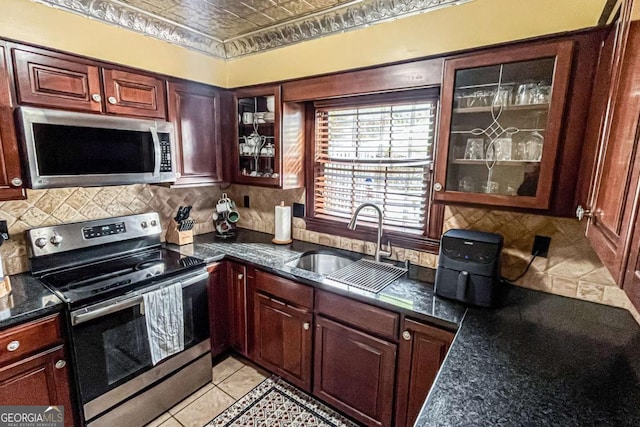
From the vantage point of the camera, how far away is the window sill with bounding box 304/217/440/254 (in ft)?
6.43

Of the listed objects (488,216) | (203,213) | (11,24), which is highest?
(11,24)

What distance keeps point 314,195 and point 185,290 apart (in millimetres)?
1142

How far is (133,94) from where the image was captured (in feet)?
6.28

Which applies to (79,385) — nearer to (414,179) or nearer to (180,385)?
(180,385)

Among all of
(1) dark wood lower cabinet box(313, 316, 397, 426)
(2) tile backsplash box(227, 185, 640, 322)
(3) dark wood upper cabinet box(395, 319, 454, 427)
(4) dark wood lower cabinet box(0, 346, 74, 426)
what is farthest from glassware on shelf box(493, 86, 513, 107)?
(4) dark wood lower cabinet box(0, 346, 74, 426)

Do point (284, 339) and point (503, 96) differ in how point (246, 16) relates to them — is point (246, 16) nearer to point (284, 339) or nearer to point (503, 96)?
point (503, 96)

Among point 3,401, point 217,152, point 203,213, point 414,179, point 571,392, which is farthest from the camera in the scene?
point 203,213

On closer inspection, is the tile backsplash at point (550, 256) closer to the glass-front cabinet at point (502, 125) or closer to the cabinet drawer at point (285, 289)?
the glass-front cabinet at point (502, 125)

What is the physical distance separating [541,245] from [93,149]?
8.03 ft

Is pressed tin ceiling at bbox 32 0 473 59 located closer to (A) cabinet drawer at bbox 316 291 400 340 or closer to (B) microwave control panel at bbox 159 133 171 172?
(B) microwave control panel at bbox 159 133 171 172

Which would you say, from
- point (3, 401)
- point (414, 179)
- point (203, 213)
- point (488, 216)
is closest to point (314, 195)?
point (414, 179)

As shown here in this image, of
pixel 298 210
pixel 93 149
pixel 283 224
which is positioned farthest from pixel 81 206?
pixel 298 210

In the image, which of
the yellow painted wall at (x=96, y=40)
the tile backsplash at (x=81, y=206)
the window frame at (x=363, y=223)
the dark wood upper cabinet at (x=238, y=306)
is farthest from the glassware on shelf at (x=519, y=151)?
the tile backsplash at (x=81, y=206)

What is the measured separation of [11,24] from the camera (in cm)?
147
